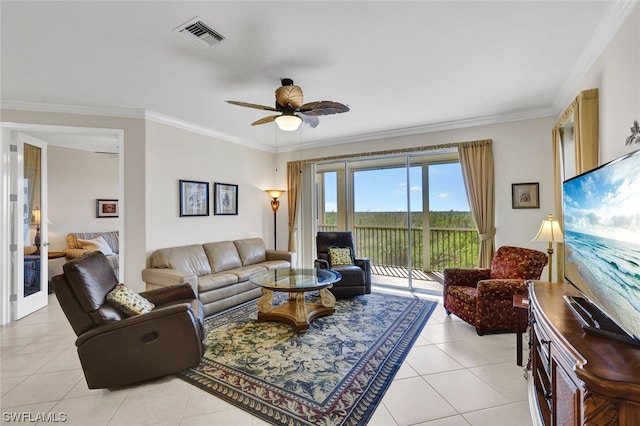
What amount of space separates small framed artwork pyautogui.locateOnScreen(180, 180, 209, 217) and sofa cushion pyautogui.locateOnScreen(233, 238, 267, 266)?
0.80 metres

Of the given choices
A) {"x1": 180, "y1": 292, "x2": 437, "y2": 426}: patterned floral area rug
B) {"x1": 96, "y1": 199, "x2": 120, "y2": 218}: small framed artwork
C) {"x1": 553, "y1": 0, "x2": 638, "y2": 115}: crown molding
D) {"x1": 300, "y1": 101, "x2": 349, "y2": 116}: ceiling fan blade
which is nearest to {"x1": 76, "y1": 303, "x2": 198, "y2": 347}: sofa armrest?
{"x1": 180, "y1": 292, "x2": 437, "y2": 426}: patterned floral area rug

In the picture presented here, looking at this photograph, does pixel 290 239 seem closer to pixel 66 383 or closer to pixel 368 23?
pixel 66 383

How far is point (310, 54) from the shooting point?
2.33m

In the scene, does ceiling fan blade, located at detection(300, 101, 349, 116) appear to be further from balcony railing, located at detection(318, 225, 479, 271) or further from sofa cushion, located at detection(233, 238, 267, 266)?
balcony railing, located at detection(318, 225, 479, 271)

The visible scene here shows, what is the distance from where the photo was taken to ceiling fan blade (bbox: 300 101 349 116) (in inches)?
99.1

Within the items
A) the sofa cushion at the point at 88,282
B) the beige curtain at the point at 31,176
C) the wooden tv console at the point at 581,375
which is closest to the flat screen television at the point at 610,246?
the wooden tv console at the point at 581,375

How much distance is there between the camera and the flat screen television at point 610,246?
1138mm

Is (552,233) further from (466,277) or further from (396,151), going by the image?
(396,151)

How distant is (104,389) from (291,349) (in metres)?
1.47

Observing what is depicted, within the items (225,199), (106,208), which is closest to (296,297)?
(225,199)

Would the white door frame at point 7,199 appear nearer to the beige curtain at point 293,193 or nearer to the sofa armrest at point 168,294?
the sofa armrest at point 168,294

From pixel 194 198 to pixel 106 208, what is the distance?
3013mm

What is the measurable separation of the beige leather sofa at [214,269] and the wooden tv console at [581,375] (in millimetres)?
3229

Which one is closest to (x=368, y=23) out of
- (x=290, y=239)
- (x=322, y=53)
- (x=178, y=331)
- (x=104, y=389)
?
(x=322, y=53)
